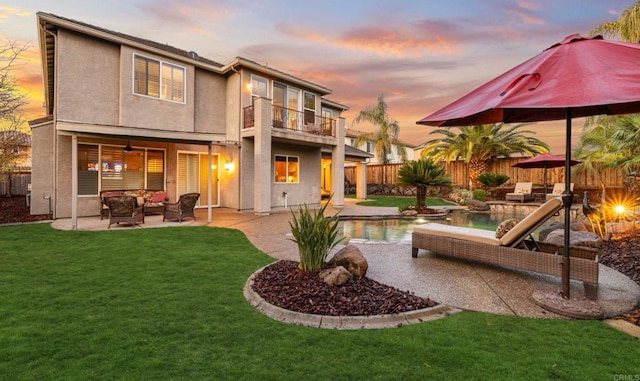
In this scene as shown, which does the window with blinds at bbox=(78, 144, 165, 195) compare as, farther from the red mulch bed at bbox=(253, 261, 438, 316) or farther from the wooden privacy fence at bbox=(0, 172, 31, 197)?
the red mulch bed at bbox=(253, 261, 438, 316)

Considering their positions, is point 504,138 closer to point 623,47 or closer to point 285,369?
point 623,47

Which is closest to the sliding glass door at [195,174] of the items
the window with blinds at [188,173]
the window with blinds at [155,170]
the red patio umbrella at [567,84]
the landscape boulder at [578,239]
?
the window with blinds at [188,173]

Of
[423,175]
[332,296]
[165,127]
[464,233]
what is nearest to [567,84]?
[464,233]

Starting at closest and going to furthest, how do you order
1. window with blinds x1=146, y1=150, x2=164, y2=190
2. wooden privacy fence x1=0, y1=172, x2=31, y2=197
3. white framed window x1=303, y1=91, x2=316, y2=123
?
window with blinds x1=146, y1=150, x2=164, y2=190 → wooden privacy fence x1=0, y1=172, x2=31, y2=197 → white framed window x1=303, y1=91, x2=316, y2=123

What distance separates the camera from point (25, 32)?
11055mm

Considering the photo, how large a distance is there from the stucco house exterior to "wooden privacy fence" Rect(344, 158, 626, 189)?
37.4 feet

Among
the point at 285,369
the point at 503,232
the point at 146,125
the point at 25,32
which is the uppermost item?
the point at 25,32

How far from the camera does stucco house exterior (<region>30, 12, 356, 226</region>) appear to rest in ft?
35.0

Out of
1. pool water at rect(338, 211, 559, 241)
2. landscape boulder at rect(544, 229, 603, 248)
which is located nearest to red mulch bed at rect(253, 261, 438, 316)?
landscape boulder at rect(544, 229, 603, 248)

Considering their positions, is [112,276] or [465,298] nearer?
[465,298]

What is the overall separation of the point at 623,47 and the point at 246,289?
524 centimetres


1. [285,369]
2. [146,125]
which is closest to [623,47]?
[285,369]

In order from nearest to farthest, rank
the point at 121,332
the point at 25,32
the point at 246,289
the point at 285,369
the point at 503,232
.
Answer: the point at 285,369 → the point at 121,332 → the point at 246,289 → the point at 503,232 → the point at 25,32

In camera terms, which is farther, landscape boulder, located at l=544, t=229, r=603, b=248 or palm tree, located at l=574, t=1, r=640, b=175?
palm tree, located at l=574, t=1, r=640, b=175
